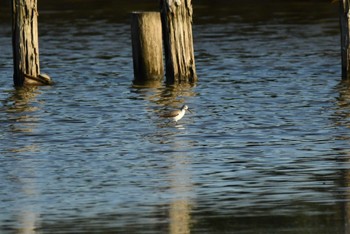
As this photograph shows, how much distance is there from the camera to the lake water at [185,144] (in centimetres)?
1100

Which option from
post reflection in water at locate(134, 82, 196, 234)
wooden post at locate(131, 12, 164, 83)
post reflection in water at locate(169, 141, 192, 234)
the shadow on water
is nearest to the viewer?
post reflection in water at locate(169, 141, 192, 234)

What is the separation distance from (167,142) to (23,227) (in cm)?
520

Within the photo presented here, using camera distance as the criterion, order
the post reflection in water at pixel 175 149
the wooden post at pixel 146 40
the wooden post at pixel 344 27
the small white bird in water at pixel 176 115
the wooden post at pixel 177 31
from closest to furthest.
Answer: the post reflection in water at pixel 175 149
the small white bird in water at pixel 176 115
the wooden post at pixel 344 27
the wooden post at pixel 177 31
the wooden post at pixel 146 40

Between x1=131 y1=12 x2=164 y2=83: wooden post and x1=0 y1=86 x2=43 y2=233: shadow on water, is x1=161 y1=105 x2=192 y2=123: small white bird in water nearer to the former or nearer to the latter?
x1=0 y1=86 x2=43 y2=233: shadow on water

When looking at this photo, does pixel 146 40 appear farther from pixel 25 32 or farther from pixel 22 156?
pixel 22 156

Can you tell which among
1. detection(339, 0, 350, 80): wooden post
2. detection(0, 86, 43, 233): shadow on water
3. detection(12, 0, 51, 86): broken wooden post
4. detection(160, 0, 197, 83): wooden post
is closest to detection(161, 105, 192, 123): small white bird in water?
detection(0, 86, 43, 233): shadow on water

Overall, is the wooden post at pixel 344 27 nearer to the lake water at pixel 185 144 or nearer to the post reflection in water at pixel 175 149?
the lake water at pixel 185 144

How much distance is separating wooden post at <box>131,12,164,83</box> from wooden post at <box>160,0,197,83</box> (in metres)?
0.66

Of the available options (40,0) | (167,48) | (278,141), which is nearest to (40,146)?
(278,141)

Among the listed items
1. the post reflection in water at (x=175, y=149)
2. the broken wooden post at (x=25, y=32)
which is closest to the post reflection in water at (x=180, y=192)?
the post reflection in water at (x=175, y=149)

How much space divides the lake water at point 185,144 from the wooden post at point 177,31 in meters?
Result: 0.57

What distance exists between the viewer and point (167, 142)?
15.6 meters

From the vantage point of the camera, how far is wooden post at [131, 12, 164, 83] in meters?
21.8

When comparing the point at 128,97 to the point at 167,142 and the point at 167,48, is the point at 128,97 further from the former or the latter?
the point at 167,142
